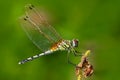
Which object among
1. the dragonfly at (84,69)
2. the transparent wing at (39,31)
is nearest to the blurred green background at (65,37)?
the transparent wing at (39,31)

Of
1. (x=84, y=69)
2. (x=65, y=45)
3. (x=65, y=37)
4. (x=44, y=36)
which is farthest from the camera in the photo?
(x=65, y=37)

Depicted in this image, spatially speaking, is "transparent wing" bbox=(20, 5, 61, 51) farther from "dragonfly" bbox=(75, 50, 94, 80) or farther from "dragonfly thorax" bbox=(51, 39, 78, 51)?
"dragonfly" bbox=(75, 50, 94, 80)

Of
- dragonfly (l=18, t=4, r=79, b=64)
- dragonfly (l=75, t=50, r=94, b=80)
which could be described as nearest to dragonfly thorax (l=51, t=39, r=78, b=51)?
dragonfly (l=18, t=4, r=79, b=64)

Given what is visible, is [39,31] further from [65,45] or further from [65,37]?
[65,37]

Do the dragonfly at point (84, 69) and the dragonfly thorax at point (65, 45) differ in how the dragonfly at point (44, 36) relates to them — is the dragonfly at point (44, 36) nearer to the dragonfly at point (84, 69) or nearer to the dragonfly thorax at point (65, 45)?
the dragonfly thorax at point (65, 45)

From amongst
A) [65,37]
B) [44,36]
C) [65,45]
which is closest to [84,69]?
[65,45]

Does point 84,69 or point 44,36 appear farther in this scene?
point 44,36

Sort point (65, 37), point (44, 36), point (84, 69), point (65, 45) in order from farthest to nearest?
point (65, 37)
point (44, 36)
point (65, 45)
point (84, 69)
